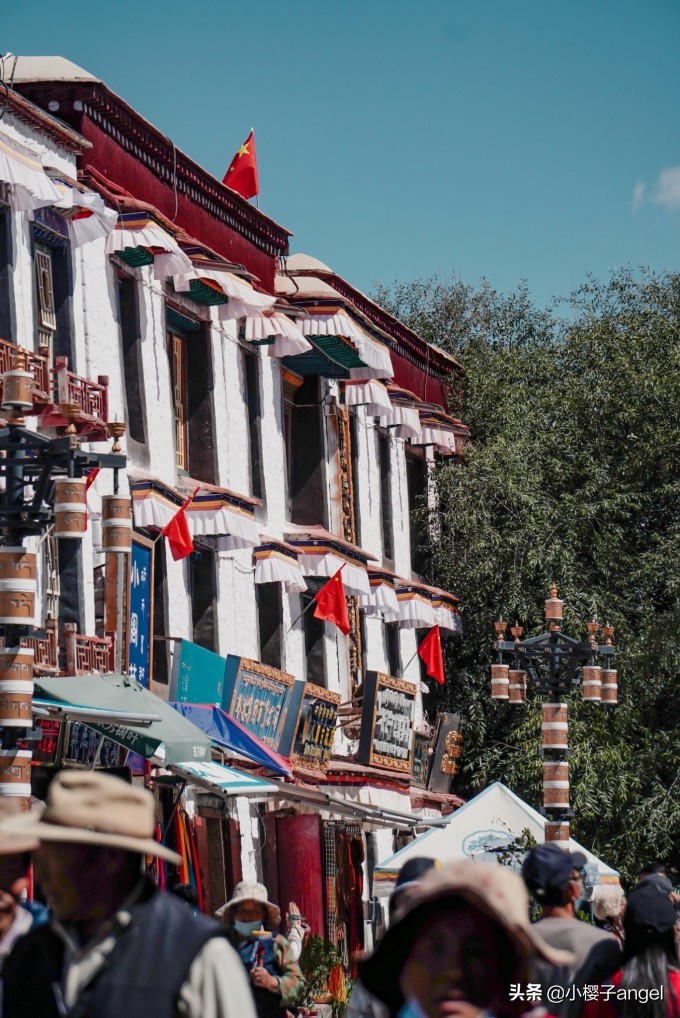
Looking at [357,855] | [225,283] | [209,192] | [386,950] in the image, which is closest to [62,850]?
[386,950]

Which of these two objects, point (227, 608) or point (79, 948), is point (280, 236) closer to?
point (227, 608)

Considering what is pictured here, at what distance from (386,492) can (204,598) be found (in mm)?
10126

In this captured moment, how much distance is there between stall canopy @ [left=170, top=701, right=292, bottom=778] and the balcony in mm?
4130

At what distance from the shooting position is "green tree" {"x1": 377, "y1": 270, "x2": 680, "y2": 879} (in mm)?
35531

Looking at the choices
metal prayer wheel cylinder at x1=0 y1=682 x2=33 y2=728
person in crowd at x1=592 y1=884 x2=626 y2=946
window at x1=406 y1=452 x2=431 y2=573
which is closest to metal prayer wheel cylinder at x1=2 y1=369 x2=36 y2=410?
metal prayer wheel cylinder at x1=0 y1=682 x2=33 y2=728

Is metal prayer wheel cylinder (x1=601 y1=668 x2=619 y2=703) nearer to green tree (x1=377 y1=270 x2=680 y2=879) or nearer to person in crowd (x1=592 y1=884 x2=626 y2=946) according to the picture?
green tree (x1=377 y1=270 x2=680 y2=879)

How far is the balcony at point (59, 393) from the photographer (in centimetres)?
2006

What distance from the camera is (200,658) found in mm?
25797

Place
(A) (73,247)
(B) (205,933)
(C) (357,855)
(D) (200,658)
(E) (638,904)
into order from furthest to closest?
(C) (357,855)
(D) (200,658)
(A) (73,247)
(E) (638,904)
(B) (205,933)

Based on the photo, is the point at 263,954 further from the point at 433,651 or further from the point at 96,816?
the point at 433,651

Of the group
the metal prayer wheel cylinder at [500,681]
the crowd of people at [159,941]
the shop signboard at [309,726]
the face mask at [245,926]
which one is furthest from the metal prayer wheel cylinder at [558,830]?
the crowd of people at [159,941]

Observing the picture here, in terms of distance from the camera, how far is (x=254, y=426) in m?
31.1

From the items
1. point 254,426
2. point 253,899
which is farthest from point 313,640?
point 253,899

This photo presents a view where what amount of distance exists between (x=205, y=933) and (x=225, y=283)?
2298 cm
